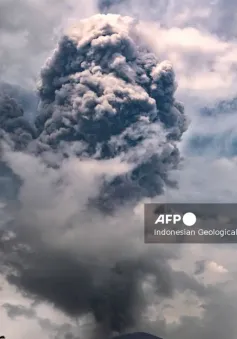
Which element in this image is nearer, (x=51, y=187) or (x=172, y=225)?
(x=172, y=225)

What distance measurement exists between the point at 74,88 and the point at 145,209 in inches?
206

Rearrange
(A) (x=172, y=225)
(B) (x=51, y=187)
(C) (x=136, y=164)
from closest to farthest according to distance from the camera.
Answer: (A) (x=172, y=225), (B) (x=51, y=187), (C) (x=136, y=164)

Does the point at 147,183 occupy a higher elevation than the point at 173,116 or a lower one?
lower

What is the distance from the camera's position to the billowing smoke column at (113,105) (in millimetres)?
18500

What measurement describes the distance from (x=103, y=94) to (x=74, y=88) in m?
1.02

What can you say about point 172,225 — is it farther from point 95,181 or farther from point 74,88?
point 74,88

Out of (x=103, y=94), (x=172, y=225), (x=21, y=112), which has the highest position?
(x=103, y=94)

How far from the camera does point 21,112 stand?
1872 centimetres

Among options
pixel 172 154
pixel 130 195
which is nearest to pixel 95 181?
pixel 130 195

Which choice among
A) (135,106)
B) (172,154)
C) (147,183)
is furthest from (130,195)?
(135,106)

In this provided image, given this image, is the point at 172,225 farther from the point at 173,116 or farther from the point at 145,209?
the point at 173,116

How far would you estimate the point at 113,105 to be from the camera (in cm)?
1994

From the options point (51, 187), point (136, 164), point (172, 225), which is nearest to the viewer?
point (172, 225)

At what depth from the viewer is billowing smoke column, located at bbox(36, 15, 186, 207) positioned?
18.5 m
